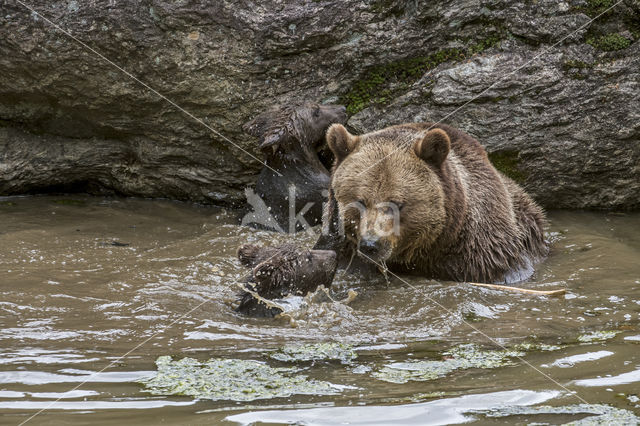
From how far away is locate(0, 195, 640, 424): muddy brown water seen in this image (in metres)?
3.44

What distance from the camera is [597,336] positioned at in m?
4.52

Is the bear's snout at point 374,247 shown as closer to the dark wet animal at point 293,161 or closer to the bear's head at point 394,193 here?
the bear's head at point 394,193

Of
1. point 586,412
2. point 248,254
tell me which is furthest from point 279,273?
point 586,412

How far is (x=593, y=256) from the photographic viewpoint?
6.39 meters

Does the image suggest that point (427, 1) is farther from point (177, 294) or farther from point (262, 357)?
point (262, 357)

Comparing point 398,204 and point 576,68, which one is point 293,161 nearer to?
→ point 398,204

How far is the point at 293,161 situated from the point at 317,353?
10.8 ft

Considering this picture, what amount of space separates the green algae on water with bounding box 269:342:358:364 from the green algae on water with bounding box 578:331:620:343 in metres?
1.40

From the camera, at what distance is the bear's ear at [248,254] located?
5422 mm

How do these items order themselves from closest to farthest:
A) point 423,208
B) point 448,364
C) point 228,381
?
point 228,381 → point 448,364 → point 423,208

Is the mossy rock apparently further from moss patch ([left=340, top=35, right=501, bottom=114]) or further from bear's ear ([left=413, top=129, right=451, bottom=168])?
bear's ear ([left=413, top=129, right=451, bottom=168])

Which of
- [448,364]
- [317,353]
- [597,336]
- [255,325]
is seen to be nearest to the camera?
[448,364]

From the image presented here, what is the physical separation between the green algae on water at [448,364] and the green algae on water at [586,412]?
1.83 feet

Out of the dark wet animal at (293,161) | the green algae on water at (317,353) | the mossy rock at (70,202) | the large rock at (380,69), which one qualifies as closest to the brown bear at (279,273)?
the green algae on water at (317,353)
